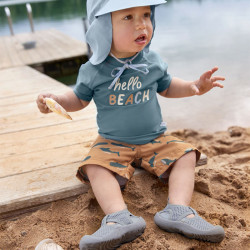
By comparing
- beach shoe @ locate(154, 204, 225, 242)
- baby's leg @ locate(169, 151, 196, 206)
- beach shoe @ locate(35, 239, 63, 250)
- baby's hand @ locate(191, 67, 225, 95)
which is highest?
baby's hand @ locate(191, 67, 225, 95)

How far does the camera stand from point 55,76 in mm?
5828

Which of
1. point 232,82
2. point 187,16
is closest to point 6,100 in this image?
point 232,82

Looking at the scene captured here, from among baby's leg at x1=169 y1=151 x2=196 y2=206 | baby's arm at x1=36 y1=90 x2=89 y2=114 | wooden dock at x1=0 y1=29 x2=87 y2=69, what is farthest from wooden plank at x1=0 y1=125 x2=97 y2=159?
wooden dock at x1=0 y1=29 x2=87 y2=69

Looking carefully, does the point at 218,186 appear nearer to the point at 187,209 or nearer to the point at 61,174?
the point at 187,209

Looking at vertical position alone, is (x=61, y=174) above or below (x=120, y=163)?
below

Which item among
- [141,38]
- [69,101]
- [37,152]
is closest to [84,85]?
[69,101]

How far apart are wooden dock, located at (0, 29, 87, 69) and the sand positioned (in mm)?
3739

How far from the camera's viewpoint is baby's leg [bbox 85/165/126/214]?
1445mm

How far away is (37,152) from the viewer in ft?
6.80

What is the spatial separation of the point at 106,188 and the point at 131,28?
0.71 metres

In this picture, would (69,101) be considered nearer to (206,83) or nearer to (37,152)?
(37,152)

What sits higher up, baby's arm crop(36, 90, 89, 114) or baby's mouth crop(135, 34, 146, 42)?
baby's mouth crop(135, 34, 146, 42)

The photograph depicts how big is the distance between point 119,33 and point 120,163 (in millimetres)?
A: 603

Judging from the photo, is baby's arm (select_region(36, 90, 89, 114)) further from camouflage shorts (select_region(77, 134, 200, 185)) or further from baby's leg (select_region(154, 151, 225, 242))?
baby's leg (select_region(154, 151, 225, 242))
